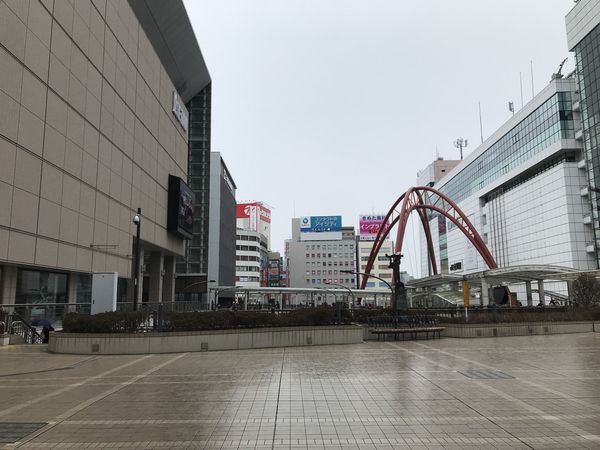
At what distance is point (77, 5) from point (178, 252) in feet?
98.6

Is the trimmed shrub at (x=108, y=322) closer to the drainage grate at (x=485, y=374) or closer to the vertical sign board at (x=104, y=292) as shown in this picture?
the vertical sign board at (x=104, y=292)

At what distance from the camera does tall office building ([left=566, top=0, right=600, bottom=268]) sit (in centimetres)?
5809

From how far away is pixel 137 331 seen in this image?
17734 mm

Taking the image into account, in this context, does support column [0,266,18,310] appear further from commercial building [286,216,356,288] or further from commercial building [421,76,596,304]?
commercial building [286,216,356,288]

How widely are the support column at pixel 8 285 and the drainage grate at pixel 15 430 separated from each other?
21.0 meters

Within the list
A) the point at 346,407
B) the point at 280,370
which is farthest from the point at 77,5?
the point at 346,407

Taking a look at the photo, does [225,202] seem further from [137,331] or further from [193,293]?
[137,331]

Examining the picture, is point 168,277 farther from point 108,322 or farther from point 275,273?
point 275,273

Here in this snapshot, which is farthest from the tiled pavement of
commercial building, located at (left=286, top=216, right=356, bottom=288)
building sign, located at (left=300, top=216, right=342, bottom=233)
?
building sign, located at (left=300, top=216, right=342, bottom=233)

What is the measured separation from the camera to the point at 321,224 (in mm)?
162625

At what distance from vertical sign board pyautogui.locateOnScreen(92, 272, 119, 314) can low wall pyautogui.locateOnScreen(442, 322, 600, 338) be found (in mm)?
16278

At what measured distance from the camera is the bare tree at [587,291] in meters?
34.3

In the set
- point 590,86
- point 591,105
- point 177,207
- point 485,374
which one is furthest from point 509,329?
point 590,86

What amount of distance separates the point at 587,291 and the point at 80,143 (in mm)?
36544
